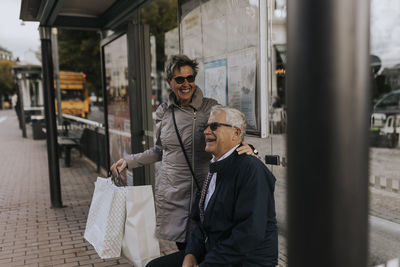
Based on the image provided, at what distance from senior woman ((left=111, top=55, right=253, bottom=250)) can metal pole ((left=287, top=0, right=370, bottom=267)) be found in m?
1.97

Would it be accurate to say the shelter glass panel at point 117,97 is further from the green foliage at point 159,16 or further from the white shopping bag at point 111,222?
Result: the green foliage at point 159,16

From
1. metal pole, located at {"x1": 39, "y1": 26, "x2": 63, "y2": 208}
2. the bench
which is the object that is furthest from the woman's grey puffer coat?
the bench

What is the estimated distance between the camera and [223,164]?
85.7 inches

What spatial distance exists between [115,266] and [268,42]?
2.64 metres

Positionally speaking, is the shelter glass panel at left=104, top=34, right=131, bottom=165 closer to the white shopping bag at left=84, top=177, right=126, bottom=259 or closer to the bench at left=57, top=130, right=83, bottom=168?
the white shopping bag at left=84, top=177, right=126, bottom=259

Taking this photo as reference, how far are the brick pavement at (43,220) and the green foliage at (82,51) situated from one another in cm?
1176

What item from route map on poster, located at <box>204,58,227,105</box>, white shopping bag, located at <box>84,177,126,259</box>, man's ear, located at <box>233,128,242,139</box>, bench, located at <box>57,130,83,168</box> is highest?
route map on poster, located at <box>204,58,227,105</box>

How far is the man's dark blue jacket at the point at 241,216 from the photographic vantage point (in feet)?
6.64

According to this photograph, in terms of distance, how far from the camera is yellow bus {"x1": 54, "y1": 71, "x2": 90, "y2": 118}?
19.5m

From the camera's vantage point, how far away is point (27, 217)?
5750 millimetres

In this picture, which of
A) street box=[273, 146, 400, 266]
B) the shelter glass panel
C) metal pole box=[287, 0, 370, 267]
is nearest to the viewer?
metal pole box=[287, 0, 370, 267]

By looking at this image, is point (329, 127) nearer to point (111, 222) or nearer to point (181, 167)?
point (181, 167)

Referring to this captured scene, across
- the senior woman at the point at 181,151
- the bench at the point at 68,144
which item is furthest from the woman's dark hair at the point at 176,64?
the bench at the point at 68,144

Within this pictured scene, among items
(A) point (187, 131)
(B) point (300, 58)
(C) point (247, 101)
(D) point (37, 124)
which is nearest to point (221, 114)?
(A) point (187, 131)
